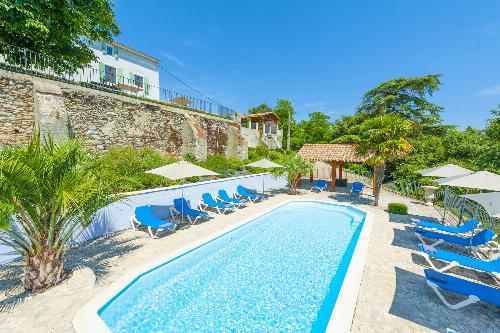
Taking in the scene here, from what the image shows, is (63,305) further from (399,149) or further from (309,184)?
(309,184)

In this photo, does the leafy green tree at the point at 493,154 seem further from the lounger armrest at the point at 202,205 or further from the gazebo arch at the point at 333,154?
the lounger armrest at the point at 202,205

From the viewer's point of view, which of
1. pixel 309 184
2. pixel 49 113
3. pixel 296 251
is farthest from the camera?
pixel 309 184

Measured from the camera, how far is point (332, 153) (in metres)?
18.6

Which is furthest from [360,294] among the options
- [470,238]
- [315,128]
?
[315,128]

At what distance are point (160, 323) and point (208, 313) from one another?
3.02ft

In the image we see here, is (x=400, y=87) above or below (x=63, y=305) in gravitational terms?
above

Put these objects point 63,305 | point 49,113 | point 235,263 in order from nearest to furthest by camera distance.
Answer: point 63,305 < point 235,263 < point 49,113

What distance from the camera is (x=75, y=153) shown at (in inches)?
194

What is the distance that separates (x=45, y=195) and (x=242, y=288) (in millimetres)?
4689

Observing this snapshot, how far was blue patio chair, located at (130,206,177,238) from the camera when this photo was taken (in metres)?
8.03

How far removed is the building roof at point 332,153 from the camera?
17.2m

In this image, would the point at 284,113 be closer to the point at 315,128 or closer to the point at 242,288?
the point at 315,128

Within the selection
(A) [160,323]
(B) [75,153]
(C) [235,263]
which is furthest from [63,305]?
(C) [235,263]

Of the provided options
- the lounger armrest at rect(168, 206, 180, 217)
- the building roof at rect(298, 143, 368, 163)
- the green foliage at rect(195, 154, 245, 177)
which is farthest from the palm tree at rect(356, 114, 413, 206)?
the lounger armrest at rect(168, 206, 180, 217)
